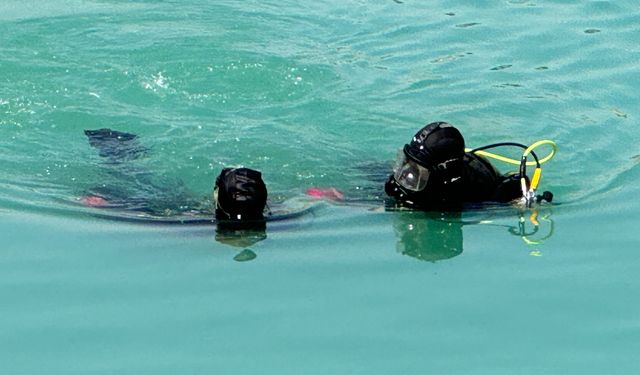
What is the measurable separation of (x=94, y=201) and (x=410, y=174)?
2085 mm

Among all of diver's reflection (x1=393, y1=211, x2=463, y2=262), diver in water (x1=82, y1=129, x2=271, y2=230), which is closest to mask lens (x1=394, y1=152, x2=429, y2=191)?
diver's reflection (x1=393, y1=211, x2=463, y2=262)

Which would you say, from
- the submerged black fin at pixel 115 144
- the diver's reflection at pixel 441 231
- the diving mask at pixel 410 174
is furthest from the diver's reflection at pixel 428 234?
the submerged black fin at pixel 115 144

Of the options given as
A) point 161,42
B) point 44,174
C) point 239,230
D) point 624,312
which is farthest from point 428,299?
point 161,42

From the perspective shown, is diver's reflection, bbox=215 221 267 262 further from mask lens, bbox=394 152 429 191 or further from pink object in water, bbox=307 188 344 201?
mask lens, bbox=394 152 429 191

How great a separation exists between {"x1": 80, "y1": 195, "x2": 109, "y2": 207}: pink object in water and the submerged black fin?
77 centimetres

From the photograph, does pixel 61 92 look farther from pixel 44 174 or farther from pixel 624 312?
pixel 624 312

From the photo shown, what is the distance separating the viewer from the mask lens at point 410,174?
24.5 ft

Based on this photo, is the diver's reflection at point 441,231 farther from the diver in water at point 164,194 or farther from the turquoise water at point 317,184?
the diver in water at point 164,194

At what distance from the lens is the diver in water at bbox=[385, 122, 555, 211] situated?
739 centimetres

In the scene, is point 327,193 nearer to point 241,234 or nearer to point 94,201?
point 241,234

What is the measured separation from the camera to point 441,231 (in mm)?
7445

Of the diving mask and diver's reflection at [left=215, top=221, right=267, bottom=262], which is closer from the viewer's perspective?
diver's reflection at [left=215, top=221, right=267, bottom=262]

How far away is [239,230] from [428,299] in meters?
1.53

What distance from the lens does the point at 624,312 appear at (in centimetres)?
613
